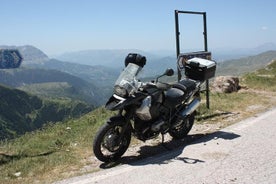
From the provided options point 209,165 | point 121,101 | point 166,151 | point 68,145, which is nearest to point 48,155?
point 68,145

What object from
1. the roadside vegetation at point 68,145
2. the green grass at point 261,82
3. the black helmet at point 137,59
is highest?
the black helmet at point 137,59

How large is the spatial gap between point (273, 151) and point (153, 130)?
2.36 metres

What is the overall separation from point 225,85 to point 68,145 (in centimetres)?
858

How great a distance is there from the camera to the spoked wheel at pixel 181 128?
7.92 m

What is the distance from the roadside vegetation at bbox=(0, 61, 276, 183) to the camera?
647cm

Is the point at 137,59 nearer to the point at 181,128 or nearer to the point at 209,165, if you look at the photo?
the point at 181,128

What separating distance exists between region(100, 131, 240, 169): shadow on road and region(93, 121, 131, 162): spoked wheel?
16 cm

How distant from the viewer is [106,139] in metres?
6.62

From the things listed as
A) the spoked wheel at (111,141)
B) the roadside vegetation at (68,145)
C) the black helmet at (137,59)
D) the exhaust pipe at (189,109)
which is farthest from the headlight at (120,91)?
the exhaust pipe at (189,109)

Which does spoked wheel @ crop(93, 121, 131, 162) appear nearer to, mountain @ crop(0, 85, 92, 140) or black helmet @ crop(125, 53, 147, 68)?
black helmet @ crop(125, 53, 147, 68)

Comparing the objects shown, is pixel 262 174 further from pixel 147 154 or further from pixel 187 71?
pixel 187 71

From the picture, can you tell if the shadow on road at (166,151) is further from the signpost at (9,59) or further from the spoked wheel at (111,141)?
the signpost at (9,59)

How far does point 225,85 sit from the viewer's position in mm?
15016

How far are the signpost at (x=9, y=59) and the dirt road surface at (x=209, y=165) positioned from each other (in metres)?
2.56
